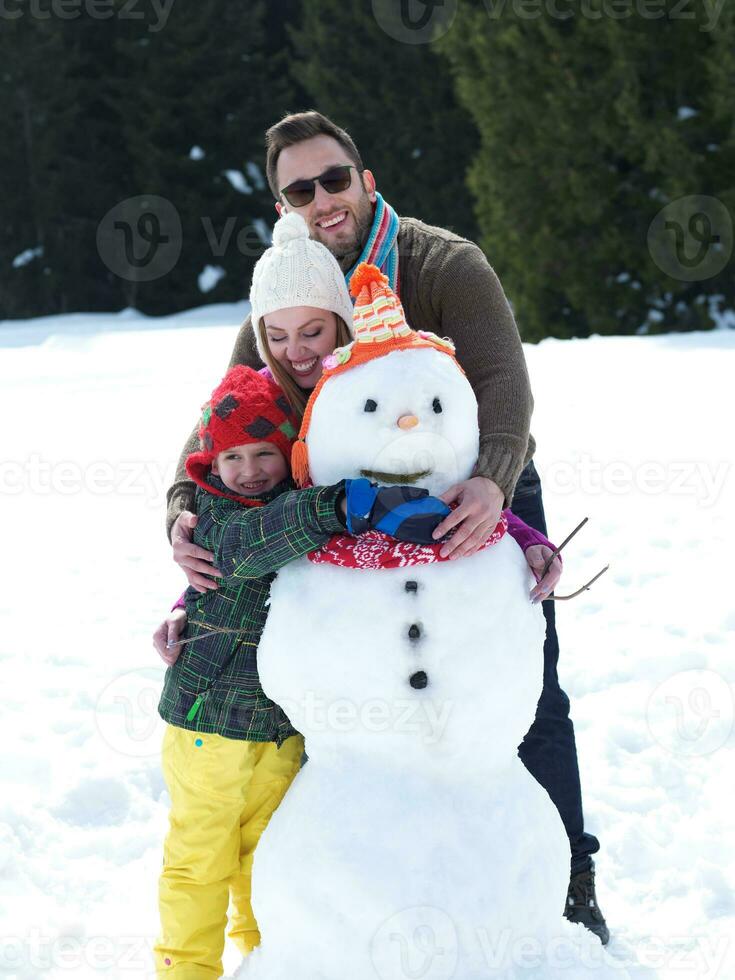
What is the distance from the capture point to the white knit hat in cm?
221

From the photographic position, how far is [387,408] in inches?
76.2

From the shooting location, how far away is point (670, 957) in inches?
106

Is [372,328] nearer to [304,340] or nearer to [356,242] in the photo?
[304,340]

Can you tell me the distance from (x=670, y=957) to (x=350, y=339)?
166 centimetres

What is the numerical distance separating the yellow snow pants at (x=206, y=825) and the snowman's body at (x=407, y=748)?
260 millimetres

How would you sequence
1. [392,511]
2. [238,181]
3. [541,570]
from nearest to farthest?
[392,511] → [541,570] → [238,181]

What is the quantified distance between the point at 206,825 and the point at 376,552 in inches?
29.3

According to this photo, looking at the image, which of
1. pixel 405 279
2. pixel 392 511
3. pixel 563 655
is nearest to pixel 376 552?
pixel 392 511

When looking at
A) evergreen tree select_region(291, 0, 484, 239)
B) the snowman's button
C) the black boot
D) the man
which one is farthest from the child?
evergreen tree select_region(291, 0, 484, 239)

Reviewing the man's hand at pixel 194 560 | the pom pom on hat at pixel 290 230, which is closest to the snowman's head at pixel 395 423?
the man's hand at pixel 194 560

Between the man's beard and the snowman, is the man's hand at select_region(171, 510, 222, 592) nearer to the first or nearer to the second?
the snowman

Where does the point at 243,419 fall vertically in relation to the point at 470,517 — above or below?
above

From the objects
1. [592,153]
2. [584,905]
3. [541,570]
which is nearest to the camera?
[541,570]

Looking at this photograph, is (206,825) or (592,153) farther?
(592,153)
